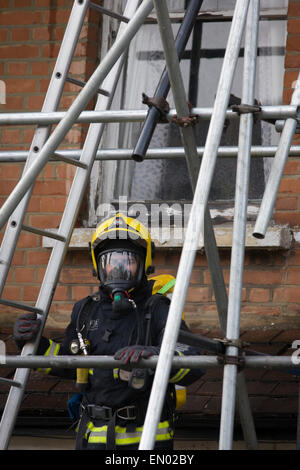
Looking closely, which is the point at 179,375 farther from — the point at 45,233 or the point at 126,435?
the point at 45,233

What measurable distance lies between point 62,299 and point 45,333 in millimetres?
369

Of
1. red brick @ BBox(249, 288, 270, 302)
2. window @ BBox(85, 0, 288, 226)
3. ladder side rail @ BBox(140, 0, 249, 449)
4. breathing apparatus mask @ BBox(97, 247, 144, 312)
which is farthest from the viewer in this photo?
window @ BBox(85, 0, 288, 226)

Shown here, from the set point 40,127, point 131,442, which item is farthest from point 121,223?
point 131,442

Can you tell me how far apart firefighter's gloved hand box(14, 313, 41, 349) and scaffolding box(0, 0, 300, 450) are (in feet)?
0.18

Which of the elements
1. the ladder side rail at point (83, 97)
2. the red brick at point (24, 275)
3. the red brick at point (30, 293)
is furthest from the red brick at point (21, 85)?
the ladder side rail at point (83, 97)

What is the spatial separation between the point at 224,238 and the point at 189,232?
2.50 meters

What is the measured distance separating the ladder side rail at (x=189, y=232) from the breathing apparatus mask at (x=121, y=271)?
3.60 ft

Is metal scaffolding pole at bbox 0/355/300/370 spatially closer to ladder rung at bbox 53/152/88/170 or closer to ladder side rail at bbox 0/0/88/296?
ladder side rail at bbox 0/0/88/296

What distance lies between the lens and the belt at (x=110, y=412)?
4.39 m

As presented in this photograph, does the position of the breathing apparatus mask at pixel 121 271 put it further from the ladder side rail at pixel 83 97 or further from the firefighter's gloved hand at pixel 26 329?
the ladder side rail at pixel 83 97

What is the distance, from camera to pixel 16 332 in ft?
14.7

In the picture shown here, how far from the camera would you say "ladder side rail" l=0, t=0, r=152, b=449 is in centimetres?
446

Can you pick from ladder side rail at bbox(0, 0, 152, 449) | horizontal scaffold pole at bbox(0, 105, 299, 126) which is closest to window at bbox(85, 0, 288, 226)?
ladder side rail at bbox(0, 0, 152, 449)

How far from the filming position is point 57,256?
4.73 meters
